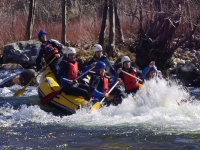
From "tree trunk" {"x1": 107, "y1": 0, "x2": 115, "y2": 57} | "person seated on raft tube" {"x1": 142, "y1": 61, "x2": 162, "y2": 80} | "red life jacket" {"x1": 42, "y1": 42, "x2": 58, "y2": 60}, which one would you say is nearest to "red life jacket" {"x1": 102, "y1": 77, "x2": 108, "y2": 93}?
"person seated on raft tube" {"x1": 142, "y1": 61, "x2": 162, "y2": 80}

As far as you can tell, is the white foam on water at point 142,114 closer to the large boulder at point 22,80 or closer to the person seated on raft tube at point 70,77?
the person seated on raft tube at point 70,77

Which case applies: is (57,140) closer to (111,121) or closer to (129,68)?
(111,121)

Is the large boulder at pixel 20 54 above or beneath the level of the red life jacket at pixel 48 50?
beneath

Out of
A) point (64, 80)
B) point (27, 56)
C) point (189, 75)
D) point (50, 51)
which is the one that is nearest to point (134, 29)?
point (27, 56)

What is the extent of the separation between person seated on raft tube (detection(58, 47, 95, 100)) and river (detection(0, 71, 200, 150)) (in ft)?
2.11

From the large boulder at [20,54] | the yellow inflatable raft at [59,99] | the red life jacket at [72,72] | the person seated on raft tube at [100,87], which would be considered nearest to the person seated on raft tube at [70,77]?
the red life jacket at [72,72]

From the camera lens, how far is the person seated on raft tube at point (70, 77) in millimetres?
11039

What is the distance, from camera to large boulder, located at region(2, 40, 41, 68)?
19016 millimetres

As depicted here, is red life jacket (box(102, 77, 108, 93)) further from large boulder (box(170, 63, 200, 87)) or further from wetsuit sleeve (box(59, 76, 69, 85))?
large boulder (box(170, 63, 200, 87))

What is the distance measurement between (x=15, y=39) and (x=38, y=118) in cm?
1142

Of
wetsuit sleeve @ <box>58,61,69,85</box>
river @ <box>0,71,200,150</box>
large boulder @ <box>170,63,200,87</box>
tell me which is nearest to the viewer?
river @ <box>0,71,200,150</box>

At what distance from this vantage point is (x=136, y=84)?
1158 centimetres

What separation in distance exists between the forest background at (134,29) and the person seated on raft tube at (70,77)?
2.57 metres

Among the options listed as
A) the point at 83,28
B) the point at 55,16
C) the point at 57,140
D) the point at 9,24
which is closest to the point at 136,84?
the point at 57,140
